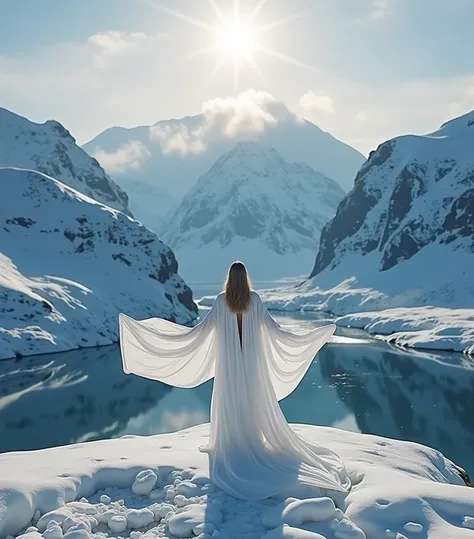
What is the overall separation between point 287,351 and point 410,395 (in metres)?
23.6

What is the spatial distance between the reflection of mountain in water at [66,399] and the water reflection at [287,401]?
0.05 meters

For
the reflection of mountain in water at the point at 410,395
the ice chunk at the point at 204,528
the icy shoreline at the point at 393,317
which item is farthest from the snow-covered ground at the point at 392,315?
the ice chunk at the point at 204,528

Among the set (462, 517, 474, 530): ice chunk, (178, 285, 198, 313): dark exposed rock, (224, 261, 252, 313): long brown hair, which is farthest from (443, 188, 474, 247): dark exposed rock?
(462, 517, 474, 530): ice chunk

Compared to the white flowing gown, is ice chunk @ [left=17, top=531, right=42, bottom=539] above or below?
below

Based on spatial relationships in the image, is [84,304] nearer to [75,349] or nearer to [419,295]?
[75,349]

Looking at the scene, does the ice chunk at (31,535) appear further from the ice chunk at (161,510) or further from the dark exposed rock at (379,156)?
the dark exposed rock at (379,156)

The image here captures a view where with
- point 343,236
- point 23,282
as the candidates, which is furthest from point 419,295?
point 343,236

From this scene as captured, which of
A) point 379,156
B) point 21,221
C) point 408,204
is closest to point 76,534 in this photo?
point 21,221

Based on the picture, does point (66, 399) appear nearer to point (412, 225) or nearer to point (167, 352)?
point (167, 352)

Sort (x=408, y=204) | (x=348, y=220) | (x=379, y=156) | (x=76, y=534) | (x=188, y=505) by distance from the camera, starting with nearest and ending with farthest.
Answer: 1. (x=76, y=534)
2. (x=188, y=505)
3. (x=408, y=204)
4. (x=379, y=156)
5. (x=348, y=220)

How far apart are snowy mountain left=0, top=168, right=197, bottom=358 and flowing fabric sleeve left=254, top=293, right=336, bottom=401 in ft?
123

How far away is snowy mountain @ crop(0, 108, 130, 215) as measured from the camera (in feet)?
472

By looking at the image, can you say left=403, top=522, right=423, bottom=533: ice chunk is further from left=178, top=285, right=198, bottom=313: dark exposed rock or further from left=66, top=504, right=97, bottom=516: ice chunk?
left=178, top=285, right=198, bottom=313: dark exposed rock

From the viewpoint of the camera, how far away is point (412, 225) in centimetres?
9938
